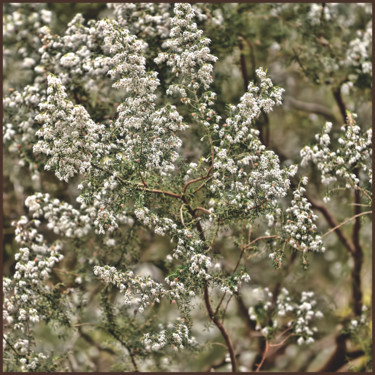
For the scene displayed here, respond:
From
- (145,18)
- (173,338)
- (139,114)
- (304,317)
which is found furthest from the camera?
(304,317)

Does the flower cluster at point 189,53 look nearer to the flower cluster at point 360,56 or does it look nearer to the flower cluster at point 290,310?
the flower cluster at point 290,310

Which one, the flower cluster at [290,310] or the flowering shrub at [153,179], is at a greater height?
the flowering shrub at [153,179]

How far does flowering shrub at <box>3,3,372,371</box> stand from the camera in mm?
4016

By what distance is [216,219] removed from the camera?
4293 mm

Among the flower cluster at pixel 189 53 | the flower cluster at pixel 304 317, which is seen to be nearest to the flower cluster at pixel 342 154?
the flower cluster at pixel 189 53

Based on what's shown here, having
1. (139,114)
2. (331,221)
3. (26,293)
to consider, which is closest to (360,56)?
(331,221)

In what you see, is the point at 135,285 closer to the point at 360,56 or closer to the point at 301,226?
the point at 301,226

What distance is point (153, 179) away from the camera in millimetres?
4375

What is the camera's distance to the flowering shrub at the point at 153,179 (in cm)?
402

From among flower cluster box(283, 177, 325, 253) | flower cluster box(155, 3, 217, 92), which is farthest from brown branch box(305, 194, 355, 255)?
flower cluster box(155, 3, 217, 92)

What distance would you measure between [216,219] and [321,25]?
3.60m

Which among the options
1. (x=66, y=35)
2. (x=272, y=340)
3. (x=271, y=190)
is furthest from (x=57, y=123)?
(x=272, y=340)

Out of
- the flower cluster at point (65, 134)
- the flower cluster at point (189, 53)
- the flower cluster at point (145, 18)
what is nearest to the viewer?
the flower cluster at point (65, 134)

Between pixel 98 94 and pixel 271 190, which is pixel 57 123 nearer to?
pixel 271 190
